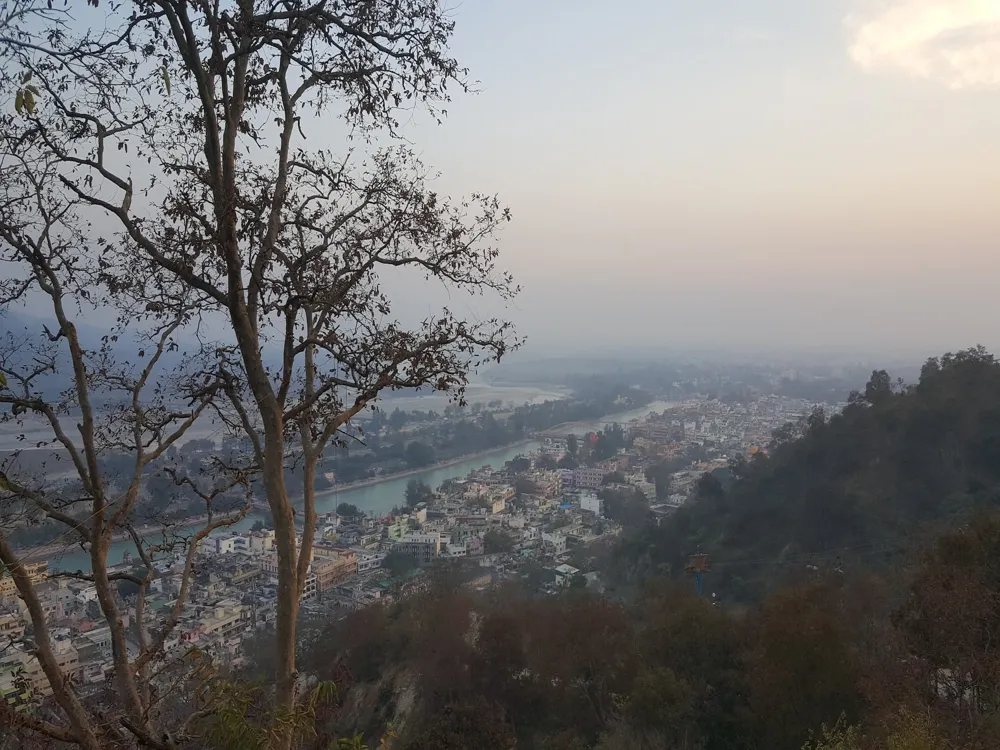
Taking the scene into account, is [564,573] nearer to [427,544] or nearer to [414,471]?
[427,544]

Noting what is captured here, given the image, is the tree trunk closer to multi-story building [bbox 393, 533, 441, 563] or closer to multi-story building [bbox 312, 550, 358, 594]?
multi-story building [bbox 312, 550, 358, 594]

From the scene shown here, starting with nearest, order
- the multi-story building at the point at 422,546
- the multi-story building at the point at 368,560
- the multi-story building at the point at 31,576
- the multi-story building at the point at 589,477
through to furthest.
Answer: the multi-story building at the point at 31,576 < the multi-story building at the point at 368,560 < the multi-story building at the point at 422,546 < the multi-story building at the point at 589,477

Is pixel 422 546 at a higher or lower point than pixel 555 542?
higher

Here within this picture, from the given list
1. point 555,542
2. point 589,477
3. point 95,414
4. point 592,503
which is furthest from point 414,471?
point 95,414

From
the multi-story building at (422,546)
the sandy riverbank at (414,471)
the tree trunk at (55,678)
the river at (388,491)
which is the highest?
the tree trunk at (55,678)

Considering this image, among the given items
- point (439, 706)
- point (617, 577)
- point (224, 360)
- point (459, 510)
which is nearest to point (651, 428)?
point (459, 510)

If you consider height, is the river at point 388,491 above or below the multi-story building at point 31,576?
below

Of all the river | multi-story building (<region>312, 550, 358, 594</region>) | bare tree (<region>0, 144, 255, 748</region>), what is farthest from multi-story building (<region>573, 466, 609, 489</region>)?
bare tree (<region>0, 144, 255, 748</region>)

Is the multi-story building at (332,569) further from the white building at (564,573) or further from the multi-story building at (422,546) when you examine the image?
the white building at (564,573)

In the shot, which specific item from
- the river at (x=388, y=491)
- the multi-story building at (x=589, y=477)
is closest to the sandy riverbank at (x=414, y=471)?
the river at (x=388, y=491)
